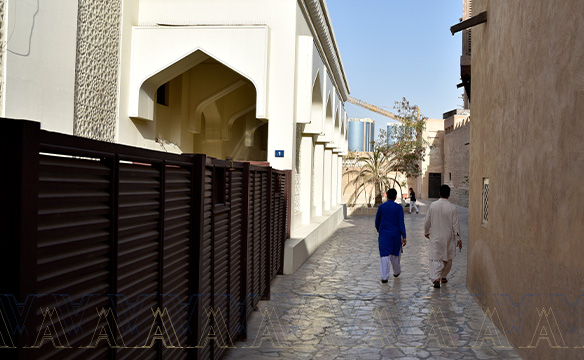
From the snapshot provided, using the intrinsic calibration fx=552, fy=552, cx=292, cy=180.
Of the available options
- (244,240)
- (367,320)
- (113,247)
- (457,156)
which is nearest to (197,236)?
(113,247)

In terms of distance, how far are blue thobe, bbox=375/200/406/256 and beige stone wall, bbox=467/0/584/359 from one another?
5.35 feet

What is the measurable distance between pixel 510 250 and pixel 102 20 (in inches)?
305

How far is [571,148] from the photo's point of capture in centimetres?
376

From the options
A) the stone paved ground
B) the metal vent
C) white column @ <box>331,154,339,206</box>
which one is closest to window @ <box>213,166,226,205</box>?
the stone paved ground

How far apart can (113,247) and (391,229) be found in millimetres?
6713

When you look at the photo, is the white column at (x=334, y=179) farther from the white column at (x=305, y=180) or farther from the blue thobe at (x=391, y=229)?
the blue thobe at (x=391, y=229)

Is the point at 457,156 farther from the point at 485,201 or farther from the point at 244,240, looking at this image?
the point at 244,240

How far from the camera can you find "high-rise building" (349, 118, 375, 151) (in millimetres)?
99325

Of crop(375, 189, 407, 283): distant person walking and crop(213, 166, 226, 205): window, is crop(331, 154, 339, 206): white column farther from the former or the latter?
crop(213, 166, 226, 205): window

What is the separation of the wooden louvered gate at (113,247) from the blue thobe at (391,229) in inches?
162

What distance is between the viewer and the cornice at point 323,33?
1195 centimetres

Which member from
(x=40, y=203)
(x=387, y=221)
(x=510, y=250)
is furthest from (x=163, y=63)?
(x=40, y=203)

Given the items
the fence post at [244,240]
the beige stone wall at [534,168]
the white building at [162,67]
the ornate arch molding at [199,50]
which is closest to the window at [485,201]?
the beige stone wall at [534,168]

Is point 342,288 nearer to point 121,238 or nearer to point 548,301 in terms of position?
point 548,301
